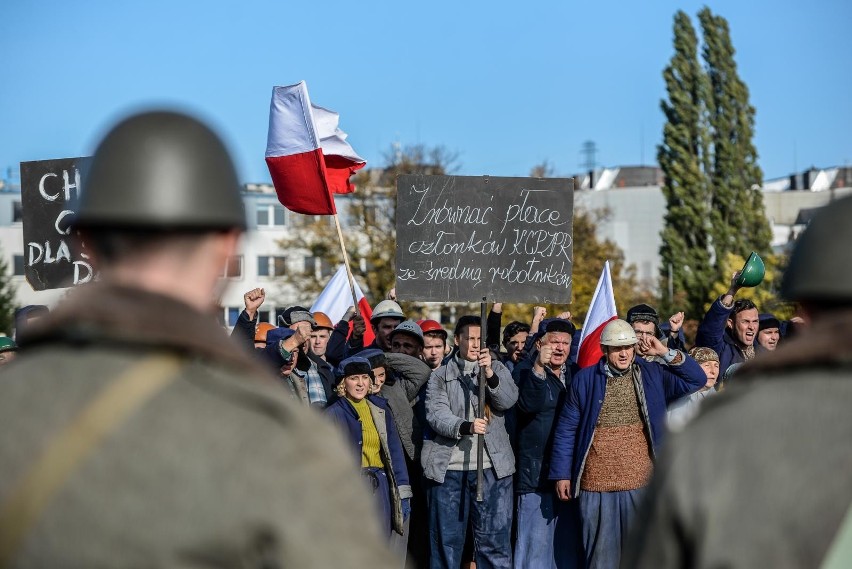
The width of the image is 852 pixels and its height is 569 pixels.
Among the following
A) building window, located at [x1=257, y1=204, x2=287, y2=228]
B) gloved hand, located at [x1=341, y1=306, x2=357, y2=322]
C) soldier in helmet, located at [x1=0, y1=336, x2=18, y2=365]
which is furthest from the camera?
building window, located at [x1=257, y1=204, x2=287, y2=228]

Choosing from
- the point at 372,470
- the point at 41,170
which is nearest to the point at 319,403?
the point at 372,470

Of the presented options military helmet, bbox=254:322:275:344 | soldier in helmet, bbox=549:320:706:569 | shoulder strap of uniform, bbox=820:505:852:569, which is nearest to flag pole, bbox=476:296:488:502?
soldier in helmet, bbox=549:320:706:569

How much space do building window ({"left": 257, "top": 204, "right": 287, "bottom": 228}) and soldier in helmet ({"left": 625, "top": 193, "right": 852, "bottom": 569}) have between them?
77.3 metres

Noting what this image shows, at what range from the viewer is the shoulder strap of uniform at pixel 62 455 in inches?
79.7

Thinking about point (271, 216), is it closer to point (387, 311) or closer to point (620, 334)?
point (387, 311)

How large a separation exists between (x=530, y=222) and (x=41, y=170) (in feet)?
13.0

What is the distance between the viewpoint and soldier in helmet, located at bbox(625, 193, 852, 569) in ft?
7.41

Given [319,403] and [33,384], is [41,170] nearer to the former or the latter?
[319,403]

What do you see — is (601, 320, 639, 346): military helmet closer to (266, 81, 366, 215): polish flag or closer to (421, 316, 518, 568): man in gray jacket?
(421, 316, 518, 568): man in gray jacket

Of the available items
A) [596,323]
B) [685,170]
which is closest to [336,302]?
[596,323]

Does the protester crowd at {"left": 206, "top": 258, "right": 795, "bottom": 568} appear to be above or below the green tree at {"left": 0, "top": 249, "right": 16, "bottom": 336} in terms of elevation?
above

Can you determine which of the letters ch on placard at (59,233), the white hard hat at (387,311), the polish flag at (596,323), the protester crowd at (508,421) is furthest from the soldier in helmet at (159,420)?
the white hard hat at (387,311)

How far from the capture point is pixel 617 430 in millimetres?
9453

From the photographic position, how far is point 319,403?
385 inches
